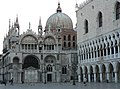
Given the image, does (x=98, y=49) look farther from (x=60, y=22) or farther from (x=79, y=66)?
(x=60, y=22)

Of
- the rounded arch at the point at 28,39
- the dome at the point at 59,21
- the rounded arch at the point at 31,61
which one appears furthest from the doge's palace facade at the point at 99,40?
the dome at the point at 59,21

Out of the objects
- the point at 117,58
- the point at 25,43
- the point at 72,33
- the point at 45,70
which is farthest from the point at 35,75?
the point at 117,58

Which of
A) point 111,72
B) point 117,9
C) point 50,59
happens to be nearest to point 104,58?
point 111,72

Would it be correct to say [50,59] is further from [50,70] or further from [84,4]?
[84,4]

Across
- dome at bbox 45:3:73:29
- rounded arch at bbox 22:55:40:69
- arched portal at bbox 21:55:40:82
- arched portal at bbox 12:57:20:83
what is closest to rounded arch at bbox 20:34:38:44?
rounded arch at bbox 22:55:40:69

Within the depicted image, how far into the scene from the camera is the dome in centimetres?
9150

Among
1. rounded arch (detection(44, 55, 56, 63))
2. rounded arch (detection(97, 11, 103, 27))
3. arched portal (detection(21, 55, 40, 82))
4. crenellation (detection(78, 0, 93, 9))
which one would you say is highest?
crenellation (detection(78, 0, 93, 9))

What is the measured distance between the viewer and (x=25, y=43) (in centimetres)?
7588

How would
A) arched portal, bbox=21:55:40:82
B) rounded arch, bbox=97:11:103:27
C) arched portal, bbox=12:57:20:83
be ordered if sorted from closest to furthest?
rounded arch, bbox=97:11:103:27
arched portal, bbox=12:57:20:83
arched portal, bbox=21:55:40:82

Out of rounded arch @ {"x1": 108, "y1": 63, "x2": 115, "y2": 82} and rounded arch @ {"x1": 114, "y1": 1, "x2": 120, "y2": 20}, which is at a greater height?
rounded arch @ {"x1": 114, "y1": 1, "x2": 120, "y2": 20}

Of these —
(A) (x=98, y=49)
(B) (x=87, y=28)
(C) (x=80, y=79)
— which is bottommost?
(C) (x=80, y=79)

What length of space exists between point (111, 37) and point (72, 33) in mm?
39233

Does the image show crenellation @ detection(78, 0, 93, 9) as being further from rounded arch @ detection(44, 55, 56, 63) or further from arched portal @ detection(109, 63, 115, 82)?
arched portal @ detection(109, 63, 115, 82)

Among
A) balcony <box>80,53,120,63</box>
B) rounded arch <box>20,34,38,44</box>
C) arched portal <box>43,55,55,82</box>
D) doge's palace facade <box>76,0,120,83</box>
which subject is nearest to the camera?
balcony <box>80,53,120,63</box>
